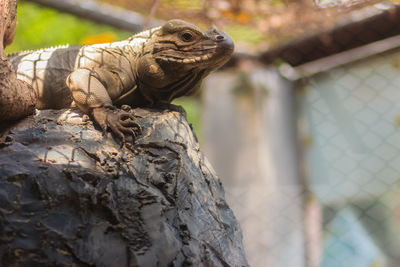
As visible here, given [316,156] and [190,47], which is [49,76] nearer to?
[190,47]

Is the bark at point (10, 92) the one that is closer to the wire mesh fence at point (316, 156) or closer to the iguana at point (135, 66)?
the iguana at point (135, 66)

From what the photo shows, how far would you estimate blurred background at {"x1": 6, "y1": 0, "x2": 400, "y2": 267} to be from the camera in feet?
14.3

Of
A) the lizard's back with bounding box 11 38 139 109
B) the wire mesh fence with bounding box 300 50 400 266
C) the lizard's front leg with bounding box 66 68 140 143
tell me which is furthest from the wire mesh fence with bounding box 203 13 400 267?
the lizard's front leg with bounding box 66 68 140 143

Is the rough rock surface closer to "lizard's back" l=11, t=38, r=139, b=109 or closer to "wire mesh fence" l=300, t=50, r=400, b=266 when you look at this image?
"lizard's back" l=11, t=38, r=139, b=109

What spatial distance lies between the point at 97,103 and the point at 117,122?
0.43ft

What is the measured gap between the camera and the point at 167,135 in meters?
1.97

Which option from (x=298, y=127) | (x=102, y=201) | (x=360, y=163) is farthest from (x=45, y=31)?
(x=102, y=201)

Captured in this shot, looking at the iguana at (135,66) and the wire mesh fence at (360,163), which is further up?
the iguana at (135,66)

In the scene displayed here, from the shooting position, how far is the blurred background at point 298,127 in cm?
436

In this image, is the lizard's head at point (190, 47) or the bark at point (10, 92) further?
the lizard's head at point (190, 47)

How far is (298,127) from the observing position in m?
4.94

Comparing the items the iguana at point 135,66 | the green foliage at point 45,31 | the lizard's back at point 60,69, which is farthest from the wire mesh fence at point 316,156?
the green foliage at point 45,31

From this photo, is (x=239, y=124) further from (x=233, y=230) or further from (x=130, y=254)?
(x=130, y=254)

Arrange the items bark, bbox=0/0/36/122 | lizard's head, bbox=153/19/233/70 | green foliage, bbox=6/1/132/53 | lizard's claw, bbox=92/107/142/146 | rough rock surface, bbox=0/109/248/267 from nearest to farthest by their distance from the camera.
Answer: rough rock surface, bbox=0/109/248/267
bark, bbox=0/0/36/122
lizard's claw, bbox=92/107/142/146
lizard's head, bbox=153/19/233/70
green foliage, bbox=6/1/132/53
